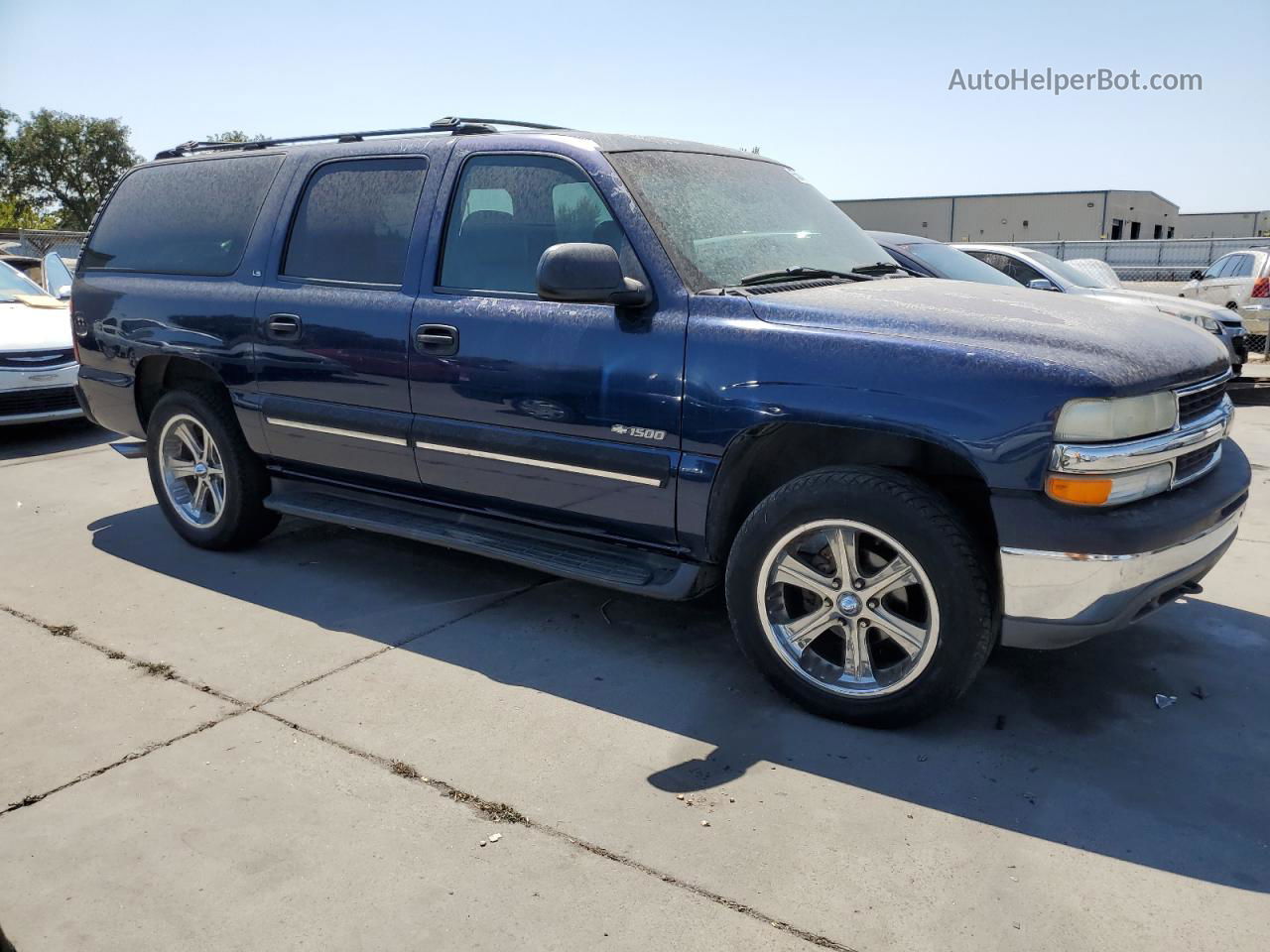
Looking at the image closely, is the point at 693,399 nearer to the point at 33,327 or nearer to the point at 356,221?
the point at 356,221

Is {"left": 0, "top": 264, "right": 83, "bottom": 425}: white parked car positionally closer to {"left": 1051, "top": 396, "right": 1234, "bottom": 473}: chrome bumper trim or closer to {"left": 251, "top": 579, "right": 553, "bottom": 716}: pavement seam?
{"left": 251, "top": 579, "right": 553, "bottom": 716}: pavement seam

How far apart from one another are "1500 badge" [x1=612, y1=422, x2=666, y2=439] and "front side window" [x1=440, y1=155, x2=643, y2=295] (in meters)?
0.66

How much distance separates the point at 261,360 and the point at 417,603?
1335mm

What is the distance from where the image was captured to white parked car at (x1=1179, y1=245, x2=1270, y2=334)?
480 inches

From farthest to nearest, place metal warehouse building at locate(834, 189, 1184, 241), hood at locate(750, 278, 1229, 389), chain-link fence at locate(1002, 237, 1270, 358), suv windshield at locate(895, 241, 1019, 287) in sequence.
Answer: metal warehouse building at locate(834, 189, 1184, 241)
chain-link fence at locate(1002, 237, 1270, 358)
suv windshield at locate(895, 241, 1019, 287)
hood at locate(750, 278, 1229, 389)

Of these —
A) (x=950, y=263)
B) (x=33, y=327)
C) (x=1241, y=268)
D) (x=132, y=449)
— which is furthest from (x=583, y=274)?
(x=1241, y=268)

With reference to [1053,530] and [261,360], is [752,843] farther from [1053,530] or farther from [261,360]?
[261,360]

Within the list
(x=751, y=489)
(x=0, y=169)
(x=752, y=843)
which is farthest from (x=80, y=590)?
(x=0, y=169)

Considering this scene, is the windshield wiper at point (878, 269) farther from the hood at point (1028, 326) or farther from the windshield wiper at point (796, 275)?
the hood at point (1028, 326)

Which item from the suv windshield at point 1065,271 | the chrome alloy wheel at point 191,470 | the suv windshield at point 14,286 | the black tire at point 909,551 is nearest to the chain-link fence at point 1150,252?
the suv windshield at point 1065,271

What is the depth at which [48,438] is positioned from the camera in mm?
8375

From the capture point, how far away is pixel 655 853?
102 inches

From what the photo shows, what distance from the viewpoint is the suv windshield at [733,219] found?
11.7ft

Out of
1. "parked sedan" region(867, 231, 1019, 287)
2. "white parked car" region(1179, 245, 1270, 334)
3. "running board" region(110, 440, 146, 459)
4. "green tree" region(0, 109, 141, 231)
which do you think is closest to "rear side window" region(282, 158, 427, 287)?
"running board" region(110, 440, 146, 459)
